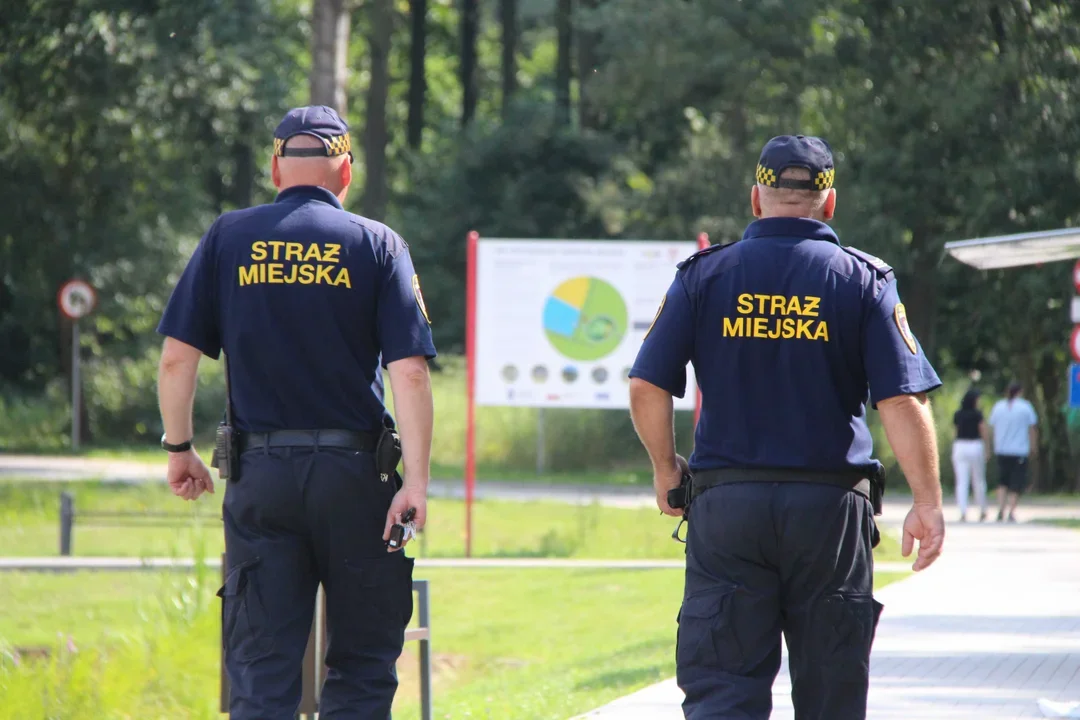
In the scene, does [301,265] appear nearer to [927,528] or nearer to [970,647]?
[927,528]

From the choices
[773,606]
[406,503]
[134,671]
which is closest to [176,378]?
[406,503]

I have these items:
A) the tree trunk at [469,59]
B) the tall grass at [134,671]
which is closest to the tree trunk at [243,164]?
the tree trunk at [469,59]

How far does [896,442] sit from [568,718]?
10.2ft

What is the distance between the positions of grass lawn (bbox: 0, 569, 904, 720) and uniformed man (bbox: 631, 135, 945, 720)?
10.4ft

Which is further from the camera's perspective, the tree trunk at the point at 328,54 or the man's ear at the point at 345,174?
the tree trunk at the point at 328,54

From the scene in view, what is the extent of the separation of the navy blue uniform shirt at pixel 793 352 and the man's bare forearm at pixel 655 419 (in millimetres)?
45

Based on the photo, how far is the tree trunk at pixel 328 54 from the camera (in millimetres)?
21531

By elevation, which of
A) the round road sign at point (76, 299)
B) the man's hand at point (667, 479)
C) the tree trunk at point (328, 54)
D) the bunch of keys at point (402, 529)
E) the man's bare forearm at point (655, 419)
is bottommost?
the bunch of keys at point (402, 529)

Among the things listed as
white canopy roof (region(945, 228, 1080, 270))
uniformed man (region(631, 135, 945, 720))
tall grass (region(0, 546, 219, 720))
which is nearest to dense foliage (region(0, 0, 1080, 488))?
tall grass (region(0, 546, 219, 720))

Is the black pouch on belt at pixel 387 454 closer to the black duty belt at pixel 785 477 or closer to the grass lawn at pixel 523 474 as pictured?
the black duty belt at pixel 785 477

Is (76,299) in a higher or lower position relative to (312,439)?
higher

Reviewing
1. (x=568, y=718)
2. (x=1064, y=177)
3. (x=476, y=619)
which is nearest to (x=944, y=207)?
(x=1064, y=177)

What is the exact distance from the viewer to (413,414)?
4.43 metres

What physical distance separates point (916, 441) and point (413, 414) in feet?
4.43
